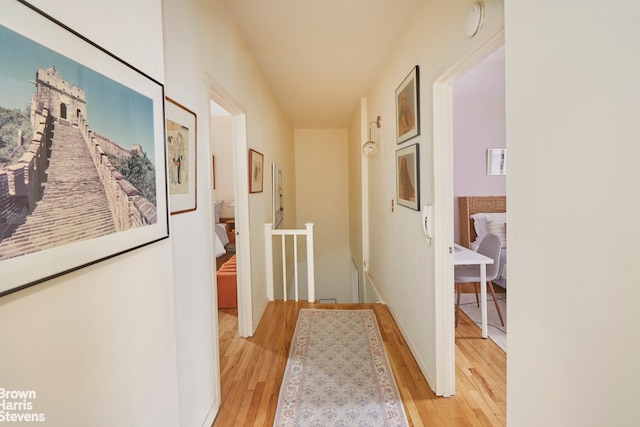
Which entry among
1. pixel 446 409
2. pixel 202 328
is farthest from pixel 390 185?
pixel 202 328

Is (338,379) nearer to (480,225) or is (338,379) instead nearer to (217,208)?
(480,225)

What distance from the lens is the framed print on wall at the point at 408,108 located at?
7.20 feet

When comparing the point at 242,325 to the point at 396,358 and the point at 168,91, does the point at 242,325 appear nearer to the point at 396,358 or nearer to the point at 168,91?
the point at 396,358

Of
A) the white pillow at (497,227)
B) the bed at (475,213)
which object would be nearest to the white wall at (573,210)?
the white pillow at (497,227)

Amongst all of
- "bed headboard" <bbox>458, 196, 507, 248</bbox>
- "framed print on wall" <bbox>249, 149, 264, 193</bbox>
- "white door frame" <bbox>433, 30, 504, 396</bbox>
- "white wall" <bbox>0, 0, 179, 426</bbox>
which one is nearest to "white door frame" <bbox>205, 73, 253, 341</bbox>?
"framed print on wall" <bbox>249, 149, 264, 193</bbox>

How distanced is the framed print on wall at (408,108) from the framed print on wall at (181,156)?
1.47 metres

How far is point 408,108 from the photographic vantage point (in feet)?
7.82

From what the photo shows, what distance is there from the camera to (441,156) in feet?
6.21

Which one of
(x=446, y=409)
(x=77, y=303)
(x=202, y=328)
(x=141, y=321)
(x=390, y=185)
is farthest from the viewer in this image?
(x=390, y=185)

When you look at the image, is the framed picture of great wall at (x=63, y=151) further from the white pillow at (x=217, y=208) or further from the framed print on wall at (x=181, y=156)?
the white pillow at (x=217, y=208)

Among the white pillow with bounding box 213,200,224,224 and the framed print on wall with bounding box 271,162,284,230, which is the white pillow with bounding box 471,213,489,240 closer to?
the framed print on wall with bounding box 271,162,284,230

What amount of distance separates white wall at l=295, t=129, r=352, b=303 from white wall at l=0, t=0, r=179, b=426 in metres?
5.21

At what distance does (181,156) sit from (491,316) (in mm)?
3374

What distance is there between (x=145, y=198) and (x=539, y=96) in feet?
4.12
